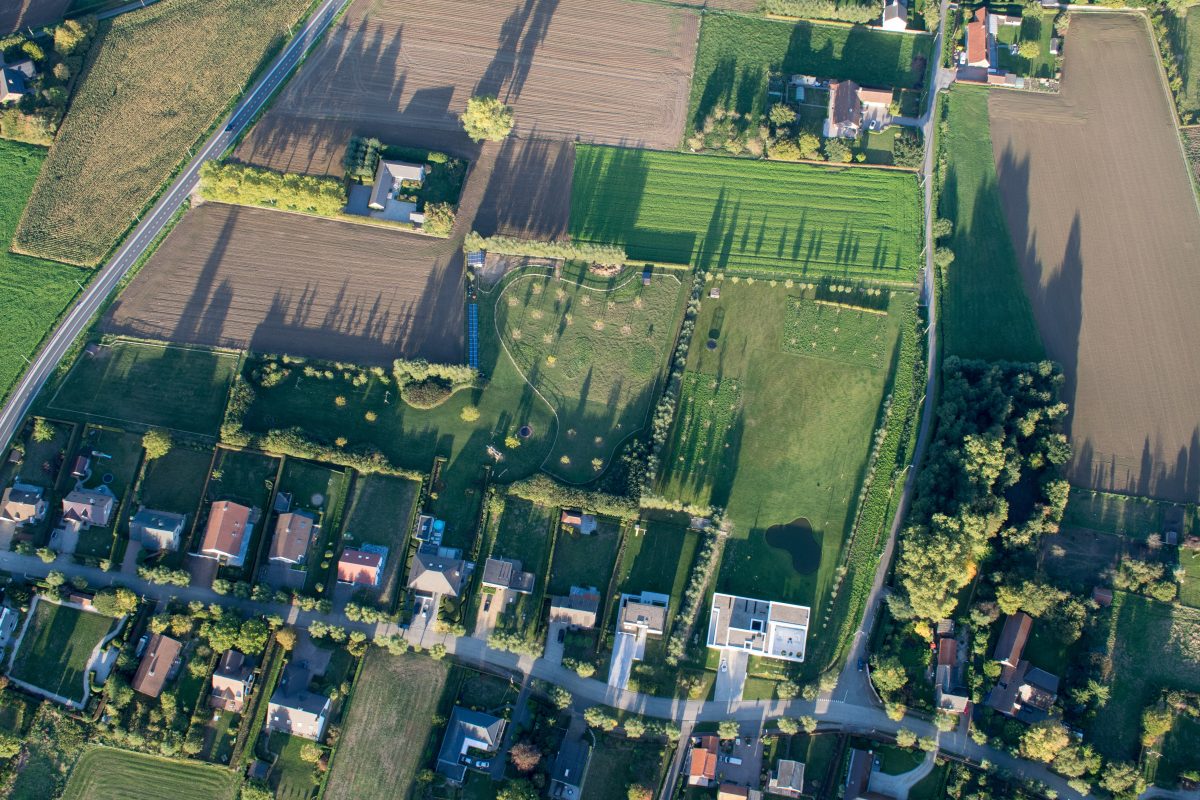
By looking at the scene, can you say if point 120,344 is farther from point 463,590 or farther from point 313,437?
point 463,590

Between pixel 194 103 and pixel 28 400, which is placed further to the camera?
pixel 194 103

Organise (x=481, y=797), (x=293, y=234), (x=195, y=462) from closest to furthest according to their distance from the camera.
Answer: (x=481, y=797)
(x=195, y=462)
(x=293, y=234)

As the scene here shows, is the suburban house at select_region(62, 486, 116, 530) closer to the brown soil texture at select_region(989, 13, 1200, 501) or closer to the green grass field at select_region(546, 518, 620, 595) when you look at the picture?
the green grass field at select_region(546, 518, 620, 595)

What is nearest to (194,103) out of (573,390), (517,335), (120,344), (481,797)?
(120,344)

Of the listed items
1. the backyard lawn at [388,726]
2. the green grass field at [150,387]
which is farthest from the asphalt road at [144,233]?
the backyard lawn at [388,726]

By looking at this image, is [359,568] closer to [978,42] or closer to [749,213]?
[749,213]

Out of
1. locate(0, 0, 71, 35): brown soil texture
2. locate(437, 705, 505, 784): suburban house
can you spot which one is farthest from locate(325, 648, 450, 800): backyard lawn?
locate(0, 0, 71, 35): brown soil texture
